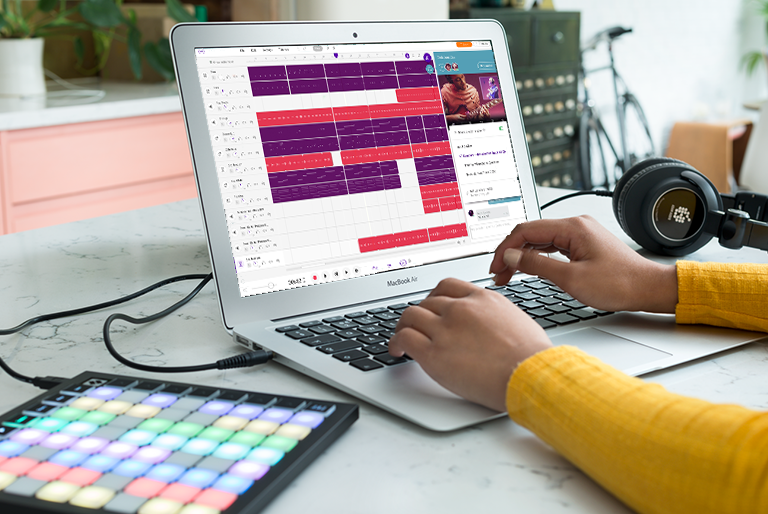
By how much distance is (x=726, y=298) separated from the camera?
665mm

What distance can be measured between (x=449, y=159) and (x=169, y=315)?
37 cm

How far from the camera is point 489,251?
2.71 feet

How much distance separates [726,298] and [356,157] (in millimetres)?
413

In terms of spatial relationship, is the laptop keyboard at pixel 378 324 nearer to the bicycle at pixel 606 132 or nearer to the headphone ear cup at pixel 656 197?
the headphone ear cup at pixel 656 197

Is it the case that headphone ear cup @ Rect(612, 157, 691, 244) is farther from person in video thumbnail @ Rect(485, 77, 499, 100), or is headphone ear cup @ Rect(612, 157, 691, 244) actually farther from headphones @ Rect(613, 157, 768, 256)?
person in video thumbnail @ Rect(485, 77, 499, 100)

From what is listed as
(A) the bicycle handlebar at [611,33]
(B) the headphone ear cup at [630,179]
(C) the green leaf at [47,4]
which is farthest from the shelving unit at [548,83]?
(B) the headphone ear cup at [630,179]

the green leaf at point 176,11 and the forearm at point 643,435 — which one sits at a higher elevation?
the green leaf at point 176,11

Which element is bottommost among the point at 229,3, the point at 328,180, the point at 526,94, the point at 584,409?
the point at 584,409

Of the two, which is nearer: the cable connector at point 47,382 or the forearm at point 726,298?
the cable connector at point 47,382

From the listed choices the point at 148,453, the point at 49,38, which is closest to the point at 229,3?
the point at 49,38

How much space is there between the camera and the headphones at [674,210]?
2.84 feet

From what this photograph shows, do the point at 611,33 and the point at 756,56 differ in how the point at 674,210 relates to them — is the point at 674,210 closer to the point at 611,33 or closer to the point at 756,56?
the point at 611,33

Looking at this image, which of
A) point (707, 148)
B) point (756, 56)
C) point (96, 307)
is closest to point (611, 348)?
point (96, 307)

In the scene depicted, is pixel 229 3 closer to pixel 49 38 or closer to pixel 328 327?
pixel 49 38
